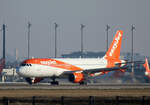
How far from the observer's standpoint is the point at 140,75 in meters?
92.3

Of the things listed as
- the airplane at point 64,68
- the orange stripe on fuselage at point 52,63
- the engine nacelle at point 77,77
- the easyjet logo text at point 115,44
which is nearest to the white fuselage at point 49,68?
the airplane at point 64,68

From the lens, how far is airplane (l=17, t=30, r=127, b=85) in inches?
3115

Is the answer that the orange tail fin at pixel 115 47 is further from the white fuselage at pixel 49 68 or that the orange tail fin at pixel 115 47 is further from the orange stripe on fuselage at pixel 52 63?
the orange stripe on fuselage at pixel 52 63

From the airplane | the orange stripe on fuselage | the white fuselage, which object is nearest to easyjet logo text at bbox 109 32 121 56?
the airplane

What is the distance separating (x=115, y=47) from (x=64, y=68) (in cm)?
1489

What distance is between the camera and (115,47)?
3647 inches

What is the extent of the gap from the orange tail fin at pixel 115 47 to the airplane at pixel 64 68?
2915 millimetres

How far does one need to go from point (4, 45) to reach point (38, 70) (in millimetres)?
82502

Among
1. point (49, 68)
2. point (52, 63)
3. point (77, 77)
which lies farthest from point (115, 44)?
point (49, 68)

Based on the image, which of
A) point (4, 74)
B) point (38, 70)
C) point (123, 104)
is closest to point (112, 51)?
point (38, 70)

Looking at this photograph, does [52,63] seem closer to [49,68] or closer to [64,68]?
[49,68]

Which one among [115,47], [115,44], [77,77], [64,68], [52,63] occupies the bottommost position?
[77,77]

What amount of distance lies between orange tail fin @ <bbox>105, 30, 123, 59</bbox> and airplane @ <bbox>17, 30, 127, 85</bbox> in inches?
115

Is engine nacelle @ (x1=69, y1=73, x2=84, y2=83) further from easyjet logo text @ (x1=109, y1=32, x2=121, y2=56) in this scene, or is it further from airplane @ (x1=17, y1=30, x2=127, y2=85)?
easyjet logo text @ (x1=109, y1=32, x2=121, y2=56)
